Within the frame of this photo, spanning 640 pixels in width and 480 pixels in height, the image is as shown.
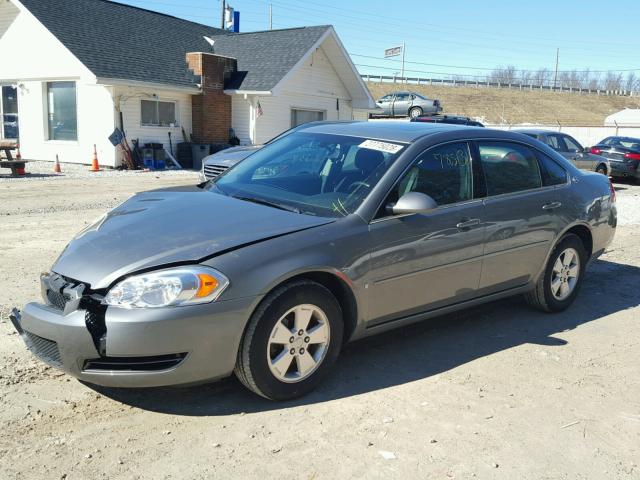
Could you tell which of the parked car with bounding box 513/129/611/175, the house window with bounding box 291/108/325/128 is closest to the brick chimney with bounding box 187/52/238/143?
the house window with bounding box 291/108/325/128

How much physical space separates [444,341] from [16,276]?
425cm

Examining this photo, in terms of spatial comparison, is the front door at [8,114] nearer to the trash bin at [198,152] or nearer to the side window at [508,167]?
the trash bin at [198,152]

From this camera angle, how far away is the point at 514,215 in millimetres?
5012

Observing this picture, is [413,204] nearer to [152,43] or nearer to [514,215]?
[514,215]

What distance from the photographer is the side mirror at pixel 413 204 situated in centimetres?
406

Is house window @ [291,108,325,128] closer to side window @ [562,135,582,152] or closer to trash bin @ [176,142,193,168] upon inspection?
trash bin @ [176,142,193,168]

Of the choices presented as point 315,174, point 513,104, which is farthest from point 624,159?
point 513,104

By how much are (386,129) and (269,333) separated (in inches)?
83.2

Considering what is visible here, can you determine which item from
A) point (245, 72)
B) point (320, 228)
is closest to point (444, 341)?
point (320, 228)

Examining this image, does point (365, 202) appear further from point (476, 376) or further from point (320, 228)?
point (476, 376)

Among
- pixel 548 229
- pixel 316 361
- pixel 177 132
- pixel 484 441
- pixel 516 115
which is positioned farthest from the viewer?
pixel 516 115

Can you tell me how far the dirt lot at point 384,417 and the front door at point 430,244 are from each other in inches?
19.8

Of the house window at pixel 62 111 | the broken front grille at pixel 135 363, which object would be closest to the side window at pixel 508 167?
the broken front grille at pixel 135 363

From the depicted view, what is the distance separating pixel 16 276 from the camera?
20.2 feet
